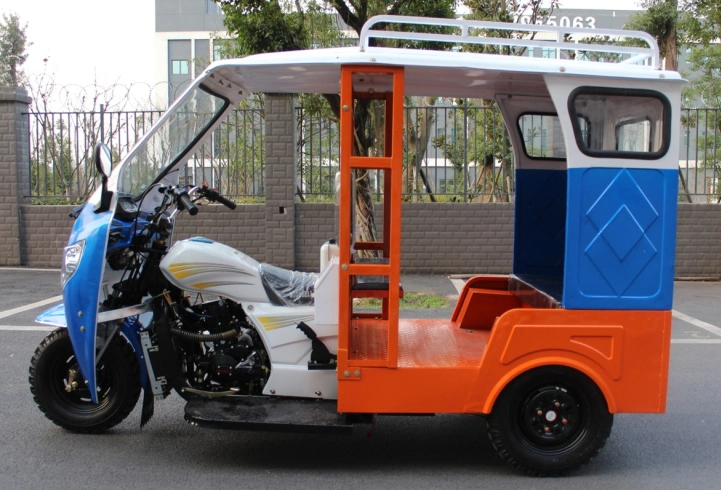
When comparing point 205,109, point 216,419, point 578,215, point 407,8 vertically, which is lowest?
point 216,419

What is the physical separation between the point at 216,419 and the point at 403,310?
508 centimetres

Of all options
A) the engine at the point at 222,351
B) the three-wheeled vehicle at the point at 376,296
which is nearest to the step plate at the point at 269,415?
the three-wheeled vehicle at the point at 376,296

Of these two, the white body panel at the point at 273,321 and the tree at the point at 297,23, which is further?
the tree at the point at 297,23

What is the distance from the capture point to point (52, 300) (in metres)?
9.59

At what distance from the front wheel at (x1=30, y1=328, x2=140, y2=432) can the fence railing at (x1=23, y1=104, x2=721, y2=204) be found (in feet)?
24.1

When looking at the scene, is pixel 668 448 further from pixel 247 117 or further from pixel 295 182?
pixel 247 117

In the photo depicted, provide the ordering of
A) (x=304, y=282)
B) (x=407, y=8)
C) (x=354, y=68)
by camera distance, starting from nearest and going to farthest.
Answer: (x=354, y=68), (x=304, y=282), (x=407, y=8)

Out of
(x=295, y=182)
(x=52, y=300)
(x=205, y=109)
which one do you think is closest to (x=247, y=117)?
(x=295, y=182)

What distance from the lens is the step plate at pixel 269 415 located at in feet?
13.5

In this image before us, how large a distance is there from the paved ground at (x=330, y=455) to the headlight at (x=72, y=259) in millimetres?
1154

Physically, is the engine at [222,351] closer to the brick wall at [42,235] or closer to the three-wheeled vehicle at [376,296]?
the three-wheeled vehicle at [376,296]

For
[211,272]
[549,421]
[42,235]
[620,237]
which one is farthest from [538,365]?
[42,235]

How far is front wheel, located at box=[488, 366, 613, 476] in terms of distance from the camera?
164 inches

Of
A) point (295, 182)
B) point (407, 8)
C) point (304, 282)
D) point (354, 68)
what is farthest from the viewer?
point (295, 182)
